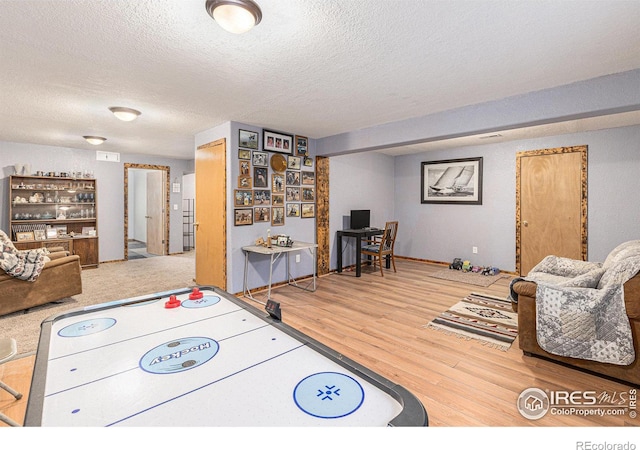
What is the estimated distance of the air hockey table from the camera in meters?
0.85

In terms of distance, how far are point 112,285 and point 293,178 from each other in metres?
3.21

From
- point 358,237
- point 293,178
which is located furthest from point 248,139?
point 358,237

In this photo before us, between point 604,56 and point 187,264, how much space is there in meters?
6.70

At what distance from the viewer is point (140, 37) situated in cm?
202

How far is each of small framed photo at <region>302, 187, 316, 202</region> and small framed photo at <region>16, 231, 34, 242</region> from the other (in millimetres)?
4754

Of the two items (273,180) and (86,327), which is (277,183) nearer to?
(273,180)

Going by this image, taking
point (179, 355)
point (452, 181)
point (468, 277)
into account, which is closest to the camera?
point (179, 355)

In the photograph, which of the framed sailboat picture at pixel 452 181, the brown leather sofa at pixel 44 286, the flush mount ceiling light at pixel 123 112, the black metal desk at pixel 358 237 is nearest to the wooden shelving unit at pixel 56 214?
the brown leather sofa at pixel 44 286

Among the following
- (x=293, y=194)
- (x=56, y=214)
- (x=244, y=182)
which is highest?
(x=244, y=182)

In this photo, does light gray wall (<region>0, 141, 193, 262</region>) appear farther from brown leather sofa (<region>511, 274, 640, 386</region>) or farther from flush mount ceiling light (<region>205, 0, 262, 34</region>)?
brown leather sofa (<region>511, 274, 640, 386</region>)

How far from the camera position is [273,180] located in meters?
4.60

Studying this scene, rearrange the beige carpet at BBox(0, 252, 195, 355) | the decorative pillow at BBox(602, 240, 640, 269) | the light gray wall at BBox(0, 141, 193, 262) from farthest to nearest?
1. the light gray wall at BBox(0, 141, 193, 262)
2. the beige carpet at BBox(0, 252, 195, 355)
3. the decorative pillow at BBox(602, 240, 640, 269)

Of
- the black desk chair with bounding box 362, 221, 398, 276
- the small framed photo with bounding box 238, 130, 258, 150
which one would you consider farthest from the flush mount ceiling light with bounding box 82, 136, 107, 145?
the black desk chair with bounding box 362, 221, 398, 276

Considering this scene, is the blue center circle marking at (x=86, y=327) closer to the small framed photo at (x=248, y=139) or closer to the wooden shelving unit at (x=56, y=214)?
the small framed photo at (x=248, y=139)
